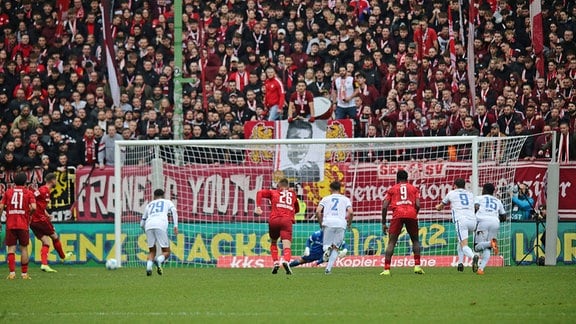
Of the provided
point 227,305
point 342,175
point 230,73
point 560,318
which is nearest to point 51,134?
point 230,73

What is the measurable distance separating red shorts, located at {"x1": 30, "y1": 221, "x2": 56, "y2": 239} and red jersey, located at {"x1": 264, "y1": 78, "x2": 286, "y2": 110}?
5865 millimetres

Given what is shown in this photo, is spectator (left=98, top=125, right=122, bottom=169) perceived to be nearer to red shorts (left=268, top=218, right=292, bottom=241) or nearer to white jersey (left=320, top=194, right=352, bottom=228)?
red shorts (left=268, top=218, right=292, bottom=241)

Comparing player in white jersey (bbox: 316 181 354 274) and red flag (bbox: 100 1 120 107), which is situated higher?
red flag (bbox: 100 1 120 107)

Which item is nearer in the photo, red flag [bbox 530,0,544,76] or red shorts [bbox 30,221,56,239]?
red shorts [bbox 30,221,56,239]

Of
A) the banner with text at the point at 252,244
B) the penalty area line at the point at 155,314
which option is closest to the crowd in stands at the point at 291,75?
the banner with text at the point at 252,244

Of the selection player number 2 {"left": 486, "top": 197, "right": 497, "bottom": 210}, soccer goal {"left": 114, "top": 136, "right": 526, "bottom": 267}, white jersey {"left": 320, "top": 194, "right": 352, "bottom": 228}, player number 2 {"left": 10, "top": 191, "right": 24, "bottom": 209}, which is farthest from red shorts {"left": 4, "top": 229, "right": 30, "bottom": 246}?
player number 2 {"left": 486, "top": 197, "right": 497, "bottom": 210}

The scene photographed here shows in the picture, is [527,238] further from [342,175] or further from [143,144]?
[143,144]

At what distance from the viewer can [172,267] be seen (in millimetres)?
24516

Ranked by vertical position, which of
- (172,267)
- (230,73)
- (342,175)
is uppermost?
(230,73)

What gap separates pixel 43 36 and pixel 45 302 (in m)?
15.6

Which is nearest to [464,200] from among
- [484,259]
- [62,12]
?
[484,259]

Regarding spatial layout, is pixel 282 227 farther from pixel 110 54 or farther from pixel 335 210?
pixel 110 54

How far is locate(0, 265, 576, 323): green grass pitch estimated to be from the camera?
12.9m

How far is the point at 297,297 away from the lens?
15.3m
